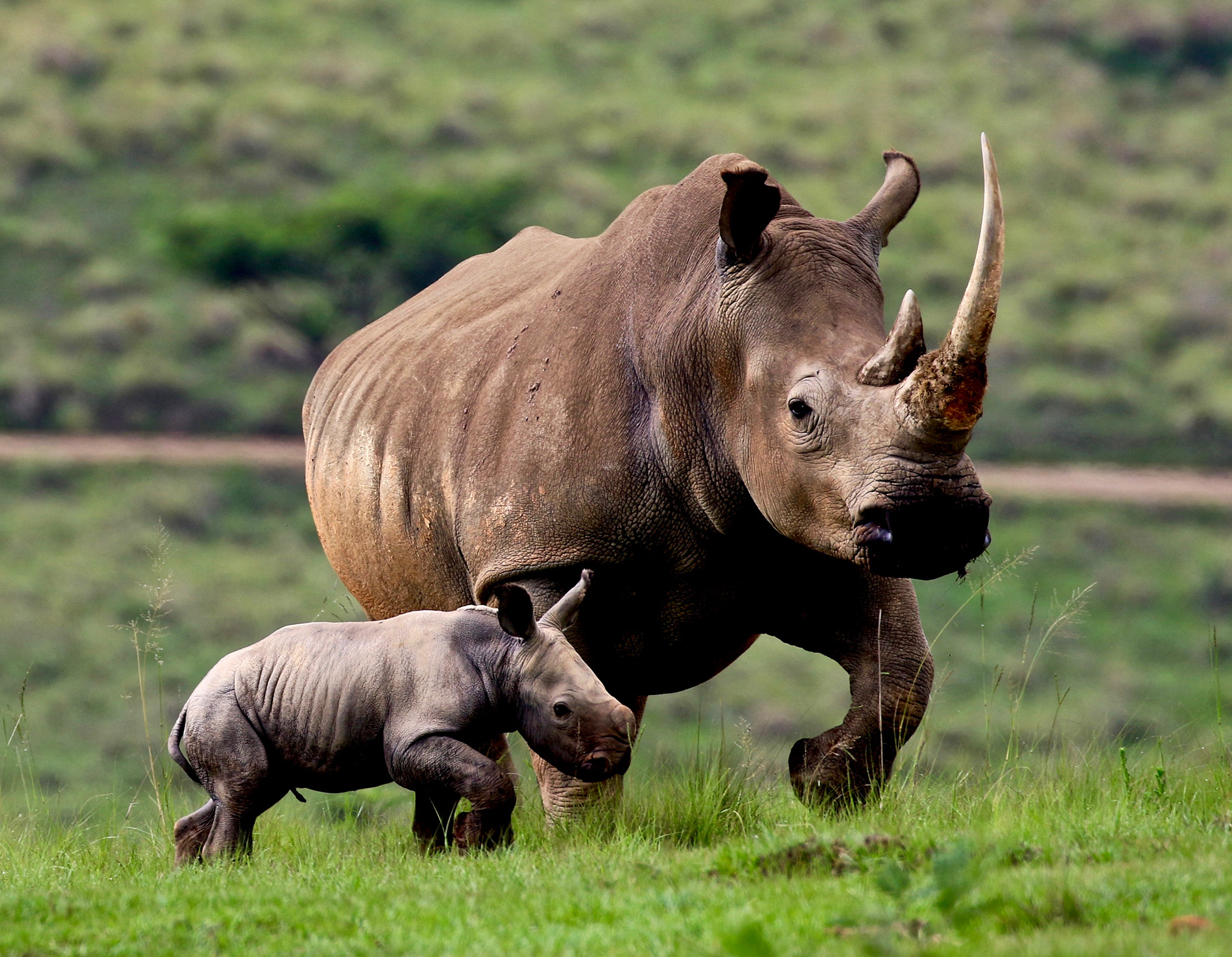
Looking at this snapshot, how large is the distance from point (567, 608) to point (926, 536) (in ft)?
3.96

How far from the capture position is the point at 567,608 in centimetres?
560

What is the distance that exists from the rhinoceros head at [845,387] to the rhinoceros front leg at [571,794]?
1038 mm

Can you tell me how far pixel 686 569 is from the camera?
5.90 meters

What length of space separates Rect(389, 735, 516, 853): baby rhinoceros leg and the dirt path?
20808 mm

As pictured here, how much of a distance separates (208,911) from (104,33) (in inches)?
1602

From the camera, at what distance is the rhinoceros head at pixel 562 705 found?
5312 millimetres

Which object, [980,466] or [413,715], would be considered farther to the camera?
[980,466]

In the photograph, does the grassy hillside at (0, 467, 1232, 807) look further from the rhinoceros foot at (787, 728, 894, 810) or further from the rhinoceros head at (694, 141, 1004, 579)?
the rhinoceros head at (694, 141, 1004, 579)

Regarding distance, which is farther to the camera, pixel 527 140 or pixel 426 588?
pixel 527 140

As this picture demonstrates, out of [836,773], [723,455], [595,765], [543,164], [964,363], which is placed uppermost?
[964,363]

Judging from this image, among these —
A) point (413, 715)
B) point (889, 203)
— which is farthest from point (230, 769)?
point (889, 203)

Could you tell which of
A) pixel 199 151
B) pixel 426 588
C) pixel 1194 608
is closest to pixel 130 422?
pixel 199 151

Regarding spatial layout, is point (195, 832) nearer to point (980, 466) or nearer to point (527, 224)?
point (980, 466)

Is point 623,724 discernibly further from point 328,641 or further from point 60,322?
point 60,322
